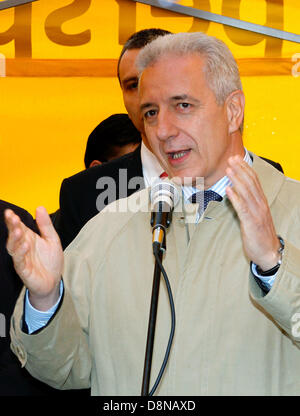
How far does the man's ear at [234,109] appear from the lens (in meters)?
2.35

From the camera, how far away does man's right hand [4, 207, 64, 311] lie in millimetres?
1920

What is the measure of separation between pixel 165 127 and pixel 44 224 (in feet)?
1.47

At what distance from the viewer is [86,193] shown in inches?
124

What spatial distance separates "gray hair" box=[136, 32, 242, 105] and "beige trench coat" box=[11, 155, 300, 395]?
239mm

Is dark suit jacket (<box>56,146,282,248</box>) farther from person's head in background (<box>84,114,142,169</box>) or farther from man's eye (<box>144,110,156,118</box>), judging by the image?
man's eye (<box>144,110,156,118</box>)

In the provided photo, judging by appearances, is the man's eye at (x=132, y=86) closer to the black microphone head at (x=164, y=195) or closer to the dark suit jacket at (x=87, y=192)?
the dark suit jacket at (x=87, y=192)

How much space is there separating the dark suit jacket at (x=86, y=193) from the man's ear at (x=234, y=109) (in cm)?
73

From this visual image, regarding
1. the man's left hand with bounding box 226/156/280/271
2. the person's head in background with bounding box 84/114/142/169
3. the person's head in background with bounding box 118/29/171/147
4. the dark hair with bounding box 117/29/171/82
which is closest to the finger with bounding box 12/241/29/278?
the man's left hand with bounding box 226/156/280/271

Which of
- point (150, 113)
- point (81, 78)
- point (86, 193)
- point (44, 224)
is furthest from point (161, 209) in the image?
point (81, 78)

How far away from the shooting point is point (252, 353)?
2.02m

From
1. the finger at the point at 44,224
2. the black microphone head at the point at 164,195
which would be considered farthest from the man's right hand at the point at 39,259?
the black microphone head at the point at 164,195

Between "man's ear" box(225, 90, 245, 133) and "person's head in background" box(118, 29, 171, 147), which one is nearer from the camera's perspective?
"man's ear" box(225, 90, 245, 133)
